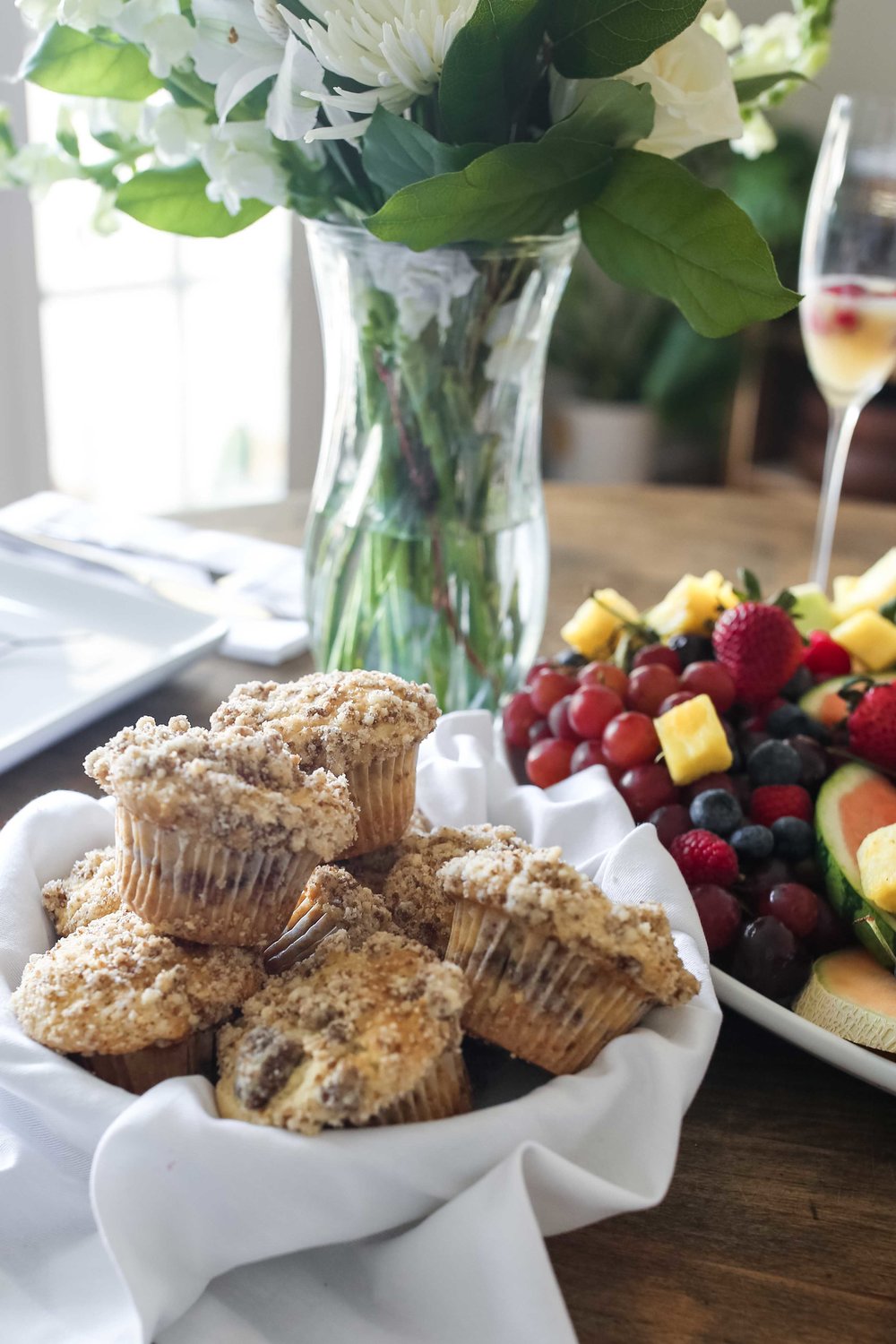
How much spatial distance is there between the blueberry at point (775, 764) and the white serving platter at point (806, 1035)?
233mm

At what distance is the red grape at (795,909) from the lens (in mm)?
Result: 883

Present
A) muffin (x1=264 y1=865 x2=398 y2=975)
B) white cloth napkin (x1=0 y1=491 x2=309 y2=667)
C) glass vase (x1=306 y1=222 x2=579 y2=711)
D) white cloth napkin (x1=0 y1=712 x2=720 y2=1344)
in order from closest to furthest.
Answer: white cloth napkin (x1=0 y1=712 x2=720 y2=1344) → muffin (x1=264 y1=865 x2=398 y2=975) → glass vase (x1=306 y1=222 x2=579 y2=711) → white cloth napkin (x1=0 y1=491 x2=309 y2=667)

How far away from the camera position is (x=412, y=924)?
30.0 inches

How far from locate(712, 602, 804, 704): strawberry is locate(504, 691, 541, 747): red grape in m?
0.19

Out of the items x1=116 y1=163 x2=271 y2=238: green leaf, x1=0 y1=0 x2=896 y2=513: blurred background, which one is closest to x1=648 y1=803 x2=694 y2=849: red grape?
x1=116 y1=163 x2=271 y2=238: green leaf

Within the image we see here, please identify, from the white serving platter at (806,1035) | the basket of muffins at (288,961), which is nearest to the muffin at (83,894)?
the basket of muffins at (288,961)

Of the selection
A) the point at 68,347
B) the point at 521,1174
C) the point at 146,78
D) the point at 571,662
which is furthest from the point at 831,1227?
the point at 68,347

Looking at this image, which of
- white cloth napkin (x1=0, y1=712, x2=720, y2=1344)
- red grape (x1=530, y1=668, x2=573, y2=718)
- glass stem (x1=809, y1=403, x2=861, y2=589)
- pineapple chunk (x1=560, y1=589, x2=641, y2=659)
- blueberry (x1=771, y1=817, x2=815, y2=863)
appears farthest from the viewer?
glass stem (x1=809, y1=403, x2=861, y2=589)

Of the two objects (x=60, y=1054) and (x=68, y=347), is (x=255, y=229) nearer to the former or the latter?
(x=68, y=347)

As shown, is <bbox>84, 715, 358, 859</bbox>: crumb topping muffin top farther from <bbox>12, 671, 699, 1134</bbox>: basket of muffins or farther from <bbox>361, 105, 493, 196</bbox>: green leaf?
<bbox>361, 105, 493, 196</bbox>: green leaf

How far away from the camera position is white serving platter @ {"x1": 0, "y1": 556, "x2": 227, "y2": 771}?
1.17 m

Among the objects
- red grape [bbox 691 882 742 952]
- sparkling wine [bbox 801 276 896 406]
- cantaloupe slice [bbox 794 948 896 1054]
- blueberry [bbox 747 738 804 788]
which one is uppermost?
sparkling wine [bbox 801 276 896 406]

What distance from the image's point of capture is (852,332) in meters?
1.53

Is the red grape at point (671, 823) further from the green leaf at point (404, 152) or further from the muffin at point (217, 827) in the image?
the green leaf at point (404, 152)
